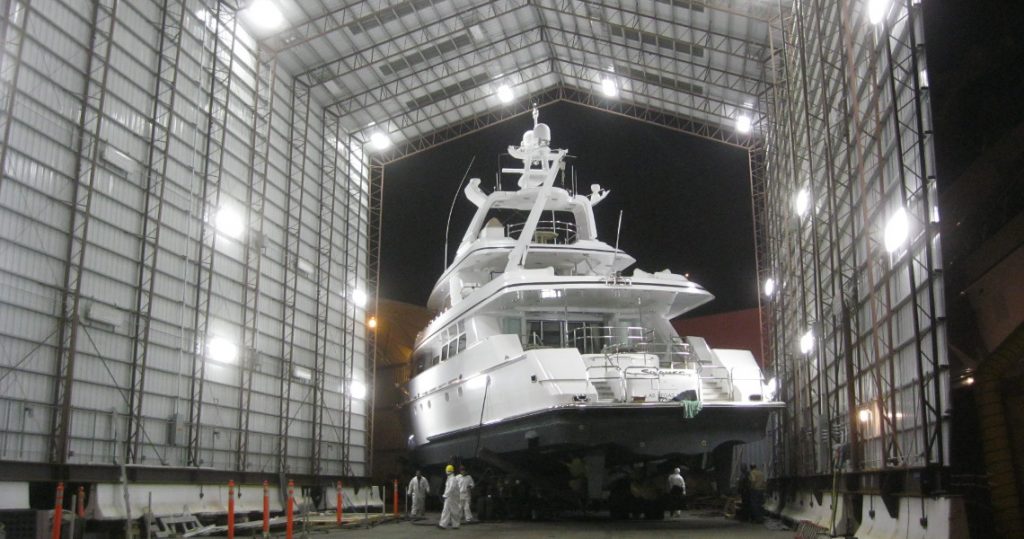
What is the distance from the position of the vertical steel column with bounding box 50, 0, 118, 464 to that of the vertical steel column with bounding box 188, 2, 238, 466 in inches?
134

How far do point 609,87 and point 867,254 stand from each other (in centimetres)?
1765

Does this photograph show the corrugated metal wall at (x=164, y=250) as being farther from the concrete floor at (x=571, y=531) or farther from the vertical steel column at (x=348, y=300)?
the concrete floor at (x=571, y=531)

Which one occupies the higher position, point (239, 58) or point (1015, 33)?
point (239, 58)

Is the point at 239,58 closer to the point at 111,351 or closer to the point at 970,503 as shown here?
the point at 111,351

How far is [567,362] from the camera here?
1545 cm

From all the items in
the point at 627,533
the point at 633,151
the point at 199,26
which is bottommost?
the point at 627,533

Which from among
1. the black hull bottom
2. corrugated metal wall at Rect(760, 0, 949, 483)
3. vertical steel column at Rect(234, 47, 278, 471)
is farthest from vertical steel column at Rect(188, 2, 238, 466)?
corrugated metal wall at Rect(760, 0, 949, 483)

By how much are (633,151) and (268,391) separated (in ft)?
64.3

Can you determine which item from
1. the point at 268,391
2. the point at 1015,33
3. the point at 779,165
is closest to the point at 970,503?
the point at 1015,33

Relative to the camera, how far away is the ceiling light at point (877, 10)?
40.4 feet

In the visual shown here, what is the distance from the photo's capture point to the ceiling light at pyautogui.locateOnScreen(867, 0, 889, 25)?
40.4 feet

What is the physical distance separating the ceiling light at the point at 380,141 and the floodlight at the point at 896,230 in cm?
2045

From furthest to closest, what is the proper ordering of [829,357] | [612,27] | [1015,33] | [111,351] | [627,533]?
[612,27]
[829,357]
[111,351]
[627,533]
[1015,33]

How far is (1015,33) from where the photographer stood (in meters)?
12.5
